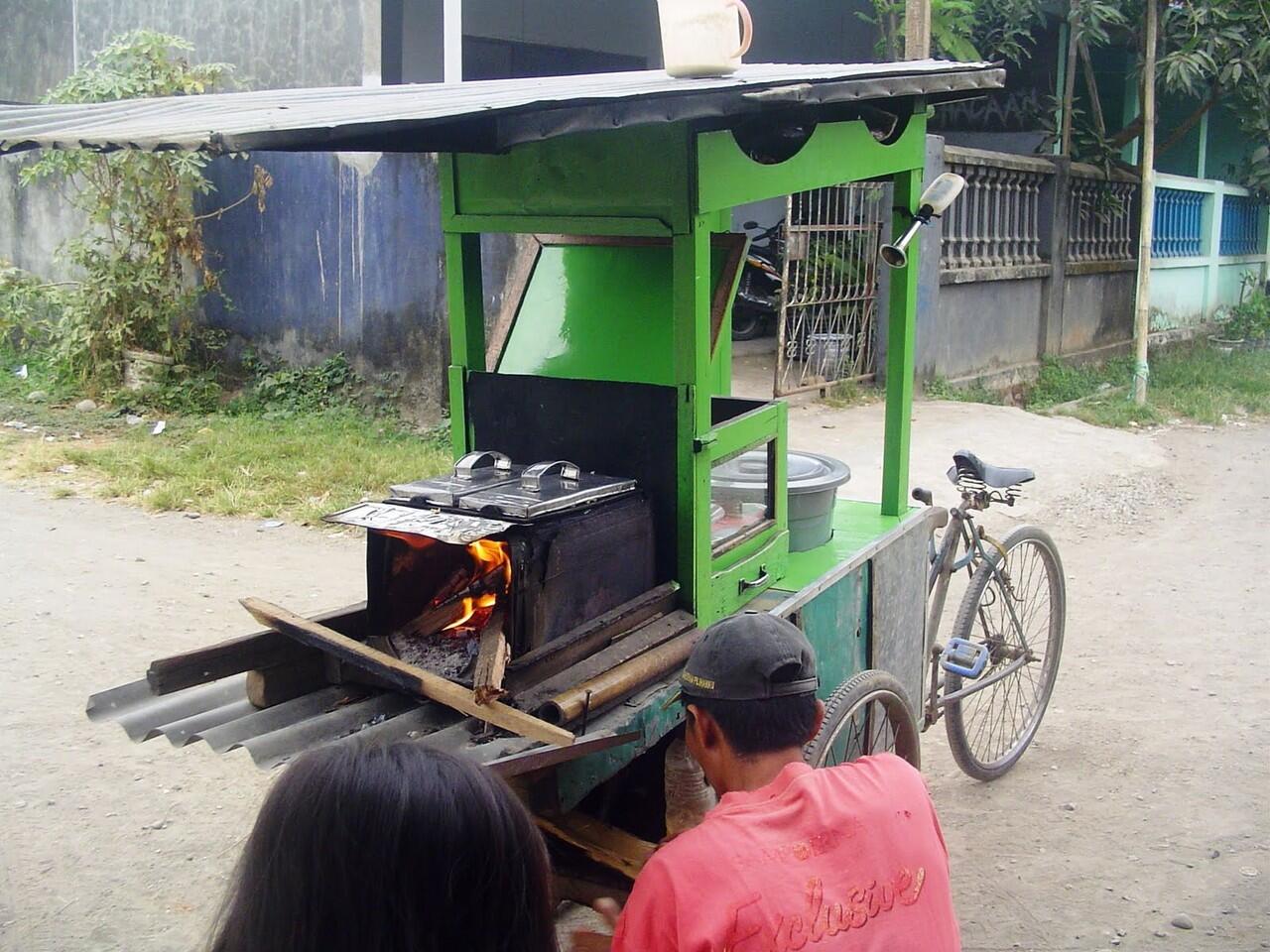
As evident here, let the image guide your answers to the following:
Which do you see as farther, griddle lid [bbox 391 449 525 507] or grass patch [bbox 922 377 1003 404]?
grass patch [bbox 922 377 1003 404]

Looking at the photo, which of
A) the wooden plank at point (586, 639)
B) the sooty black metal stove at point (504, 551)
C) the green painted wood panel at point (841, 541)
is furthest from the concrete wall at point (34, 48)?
the wooden plank at point (586, 639)

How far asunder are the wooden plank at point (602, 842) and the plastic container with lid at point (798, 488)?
0.86m

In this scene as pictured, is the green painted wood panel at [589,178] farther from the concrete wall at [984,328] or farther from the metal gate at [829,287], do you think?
the concrete wall at [984,328]

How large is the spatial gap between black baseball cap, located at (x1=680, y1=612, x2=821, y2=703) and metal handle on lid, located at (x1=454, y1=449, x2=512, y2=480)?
3.18 feet

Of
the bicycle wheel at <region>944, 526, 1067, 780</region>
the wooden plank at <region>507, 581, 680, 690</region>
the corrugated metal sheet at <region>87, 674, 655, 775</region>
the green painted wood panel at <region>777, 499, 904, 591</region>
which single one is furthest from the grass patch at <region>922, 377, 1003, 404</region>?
the corrugated metal sheet at <region>87, 674, 655, 775</region>

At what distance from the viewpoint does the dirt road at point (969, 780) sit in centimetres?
345

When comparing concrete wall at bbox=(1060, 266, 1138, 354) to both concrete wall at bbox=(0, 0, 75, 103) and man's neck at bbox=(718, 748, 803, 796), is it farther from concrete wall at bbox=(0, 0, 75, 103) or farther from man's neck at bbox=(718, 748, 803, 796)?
man's neck at bbox=(718, 748, 803, 796)

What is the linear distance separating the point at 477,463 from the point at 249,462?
5.09 m

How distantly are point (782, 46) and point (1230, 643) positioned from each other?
9389 mm

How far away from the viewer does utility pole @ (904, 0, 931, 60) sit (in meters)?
8.75

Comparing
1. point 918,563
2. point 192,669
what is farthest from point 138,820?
point 918,563

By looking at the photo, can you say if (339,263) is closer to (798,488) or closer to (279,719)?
(798,488)

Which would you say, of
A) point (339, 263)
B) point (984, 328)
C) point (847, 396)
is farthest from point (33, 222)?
point (984, 328)

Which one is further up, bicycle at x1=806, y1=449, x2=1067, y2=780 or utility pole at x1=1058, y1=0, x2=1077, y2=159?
utility pole at x1=1058, y1=0, x2=1077, y2=159
